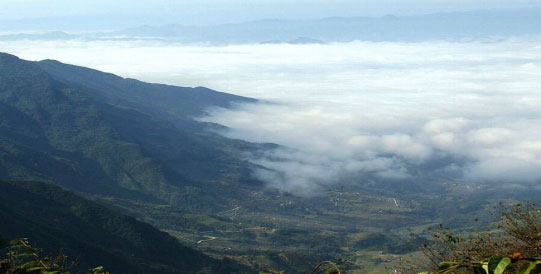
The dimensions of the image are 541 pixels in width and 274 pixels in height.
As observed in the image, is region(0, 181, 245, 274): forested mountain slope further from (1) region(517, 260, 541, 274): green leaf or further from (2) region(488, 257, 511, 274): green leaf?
(1) region(517, 260, 541, 274): green leaf

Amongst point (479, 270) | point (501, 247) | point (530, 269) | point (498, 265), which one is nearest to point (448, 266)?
point (479, 270)

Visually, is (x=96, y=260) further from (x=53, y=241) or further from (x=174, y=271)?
(x=174, y=271)

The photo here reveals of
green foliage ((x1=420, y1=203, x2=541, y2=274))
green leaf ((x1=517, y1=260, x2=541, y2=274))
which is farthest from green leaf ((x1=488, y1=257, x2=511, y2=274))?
green leaf ((x1=517, y1=260, x2=541, y2=274))

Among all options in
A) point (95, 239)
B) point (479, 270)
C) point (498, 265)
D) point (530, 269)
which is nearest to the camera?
point (530, 269)

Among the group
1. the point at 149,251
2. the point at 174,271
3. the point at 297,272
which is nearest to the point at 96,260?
the point at 174,271

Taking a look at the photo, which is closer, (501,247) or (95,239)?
(501,247)

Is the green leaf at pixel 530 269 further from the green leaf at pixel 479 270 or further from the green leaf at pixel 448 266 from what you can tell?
the green leaf at pixel 448 266

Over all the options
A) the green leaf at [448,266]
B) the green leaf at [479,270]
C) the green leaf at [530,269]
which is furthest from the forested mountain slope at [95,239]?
the green leaf at [530,269]

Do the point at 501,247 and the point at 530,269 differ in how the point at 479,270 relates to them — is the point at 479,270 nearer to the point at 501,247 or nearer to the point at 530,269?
the point at 530,269
